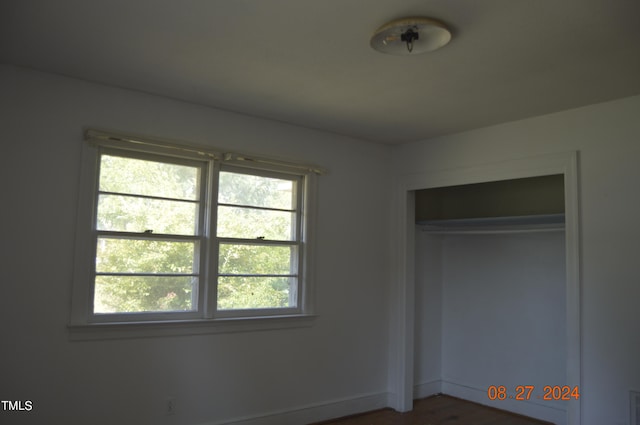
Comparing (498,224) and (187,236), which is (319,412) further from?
(498,224)

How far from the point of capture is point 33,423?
3369 mm

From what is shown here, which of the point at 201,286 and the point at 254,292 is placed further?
the point at 254,292

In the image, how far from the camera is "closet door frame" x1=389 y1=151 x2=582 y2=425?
388 cm

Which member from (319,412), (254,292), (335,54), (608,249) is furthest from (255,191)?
(608,249)

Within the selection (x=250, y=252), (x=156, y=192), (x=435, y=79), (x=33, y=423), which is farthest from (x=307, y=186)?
(x=33, y=423)

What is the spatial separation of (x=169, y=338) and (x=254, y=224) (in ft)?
3.91

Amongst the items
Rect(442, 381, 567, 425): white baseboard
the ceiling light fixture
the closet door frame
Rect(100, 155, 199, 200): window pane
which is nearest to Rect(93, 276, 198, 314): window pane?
Rect(100, 155, 199, 200): window pane

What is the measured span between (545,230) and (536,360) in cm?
132

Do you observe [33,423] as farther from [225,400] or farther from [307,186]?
[307,186]

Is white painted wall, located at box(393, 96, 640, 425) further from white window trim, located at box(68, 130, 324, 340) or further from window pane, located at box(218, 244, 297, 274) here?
window pane, located at box(218, 244, 297, 274)

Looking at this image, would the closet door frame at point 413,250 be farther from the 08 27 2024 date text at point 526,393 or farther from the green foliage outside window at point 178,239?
the green foliage outside window at point 178,239

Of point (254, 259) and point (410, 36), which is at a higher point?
point (410, 36)

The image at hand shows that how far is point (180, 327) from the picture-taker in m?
4.00

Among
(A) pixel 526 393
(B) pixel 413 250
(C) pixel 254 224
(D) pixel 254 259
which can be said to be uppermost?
(C) pixel 254 224
